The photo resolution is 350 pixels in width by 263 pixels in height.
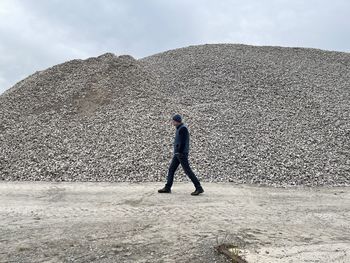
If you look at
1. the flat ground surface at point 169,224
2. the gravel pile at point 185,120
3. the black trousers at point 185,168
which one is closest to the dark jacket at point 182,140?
the black trousers at point 185,168

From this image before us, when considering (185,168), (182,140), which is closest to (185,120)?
(182,140)

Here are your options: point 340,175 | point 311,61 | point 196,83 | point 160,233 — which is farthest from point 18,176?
point 311,61

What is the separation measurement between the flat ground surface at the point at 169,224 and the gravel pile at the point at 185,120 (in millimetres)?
1985

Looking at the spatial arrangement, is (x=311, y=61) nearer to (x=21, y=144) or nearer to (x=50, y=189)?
(x=21, y=144)

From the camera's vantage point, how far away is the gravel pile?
13.2 meters

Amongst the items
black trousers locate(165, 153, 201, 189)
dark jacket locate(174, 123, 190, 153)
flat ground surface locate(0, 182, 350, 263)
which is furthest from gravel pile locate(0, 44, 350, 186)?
dark jacket locate(174, 123, 190, 153)

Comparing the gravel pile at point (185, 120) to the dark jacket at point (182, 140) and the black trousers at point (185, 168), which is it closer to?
the black trousers at point (185, 168)

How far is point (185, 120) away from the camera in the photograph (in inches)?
677

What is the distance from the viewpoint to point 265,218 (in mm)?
8359

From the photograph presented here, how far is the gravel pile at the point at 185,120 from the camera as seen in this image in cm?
1325

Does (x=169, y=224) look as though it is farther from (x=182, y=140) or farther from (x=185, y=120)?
(x=185, y=120)

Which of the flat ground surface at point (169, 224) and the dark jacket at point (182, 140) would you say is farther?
the dark jacket at point (182, 140)

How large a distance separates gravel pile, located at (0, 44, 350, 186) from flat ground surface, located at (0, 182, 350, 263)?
1.99 meters

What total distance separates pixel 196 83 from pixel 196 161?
992 centimetres
